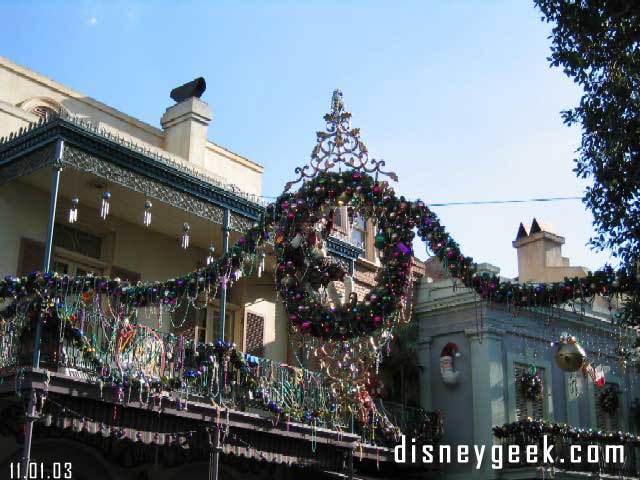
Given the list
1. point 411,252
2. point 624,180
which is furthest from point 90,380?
point 624,180

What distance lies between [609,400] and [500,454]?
14.6 ft

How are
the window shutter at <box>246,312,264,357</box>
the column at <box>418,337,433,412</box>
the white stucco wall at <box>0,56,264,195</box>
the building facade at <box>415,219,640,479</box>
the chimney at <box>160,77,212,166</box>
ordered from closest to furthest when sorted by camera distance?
the white stucco wall at <box>0,56,264,195</box>
the window shutter at <box>246,312,264,357</box>
the chimney at <box>160,77,212,166</box>
the building facade at <box>415,219,640,479</box>
the column at <box>418,337,433,412</box>

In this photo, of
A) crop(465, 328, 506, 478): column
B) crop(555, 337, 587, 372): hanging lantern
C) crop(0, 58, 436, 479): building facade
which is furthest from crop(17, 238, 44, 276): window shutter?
crop(465, 328, 506, 478): column

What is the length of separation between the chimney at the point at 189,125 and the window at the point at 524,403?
8576 millimetres

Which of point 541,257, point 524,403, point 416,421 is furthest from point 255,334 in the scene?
point 541,257

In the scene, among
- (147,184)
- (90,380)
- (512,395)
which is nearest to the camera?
(90,380)

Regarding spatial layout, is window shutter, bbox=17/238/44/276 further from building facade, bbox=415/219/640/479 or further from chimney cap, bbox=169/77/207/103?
building facade, bbox=415/219/640/479

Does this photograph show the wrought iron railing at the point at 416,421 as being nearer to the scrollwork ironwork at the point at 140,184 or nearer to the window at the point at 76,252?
the scrollwork ironwork at the point at 140,184

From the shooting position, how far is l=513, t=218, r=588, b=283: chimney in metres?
23.4

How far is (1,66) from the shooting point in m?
15.8

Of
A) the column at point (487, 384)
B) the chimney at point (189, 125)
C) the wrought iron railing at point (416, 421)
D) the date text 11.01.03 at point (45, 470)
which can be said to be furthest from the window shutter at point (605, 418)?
the date text 11.01.03 at point (45, 470)

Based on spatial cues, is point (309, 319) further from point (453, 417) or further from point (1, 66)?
point (453, 417)

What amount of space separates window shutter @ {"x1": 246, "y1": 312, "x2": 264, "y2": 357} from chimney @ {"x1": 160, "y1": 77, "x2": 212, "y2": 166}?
3.29 metres

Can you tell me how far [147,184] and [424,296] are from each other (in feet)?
30.6
